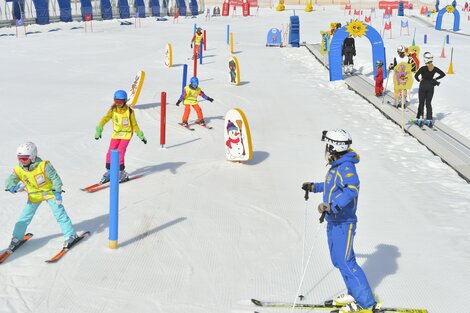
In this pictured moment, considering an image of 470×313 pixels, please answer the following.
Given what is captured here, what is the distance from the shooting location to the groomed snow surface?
5.29 meters

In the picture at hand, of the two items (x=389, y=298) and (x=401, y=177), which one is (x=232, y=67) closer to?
(x=401, y=177)

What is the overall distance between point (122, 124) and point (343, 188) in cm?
486

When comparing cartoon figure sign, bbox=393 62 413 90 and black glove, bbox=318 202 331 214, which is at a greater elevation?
cartoon figure sign, bbox=393 62 413 90

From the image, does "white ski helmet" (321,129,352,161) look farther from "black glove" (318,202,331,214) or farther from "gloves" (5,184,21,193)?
"gloves" (5,184,21,193)

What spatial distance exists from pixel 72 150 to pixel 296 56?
18.9 meters

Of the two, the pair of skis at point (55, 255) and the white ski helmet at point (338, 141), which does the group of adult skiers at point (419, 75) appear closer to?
the white ski helmet at point (338, 141)

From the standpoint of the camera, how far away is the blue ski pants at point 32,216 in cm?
581

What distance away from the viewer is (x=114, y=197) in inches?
229

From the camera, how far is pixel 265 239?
6508 millimetres

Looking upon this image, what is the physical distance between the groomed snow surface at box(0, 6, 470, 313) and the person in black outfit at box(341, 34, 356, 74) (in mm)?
4340

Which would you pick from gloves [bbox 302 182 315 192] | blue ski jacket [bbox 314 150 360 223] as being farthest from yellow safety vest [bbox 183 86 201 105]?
blue ski jacket [bbox 314 150 360 223]

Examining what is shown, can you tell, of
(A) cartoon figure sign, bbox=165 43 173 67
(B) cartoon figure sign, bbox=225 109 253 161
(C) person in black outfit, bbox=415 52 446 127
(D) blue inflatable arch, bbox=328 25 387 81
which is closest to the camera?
(B) cartoon figure sign, bbox=225 109 253 161

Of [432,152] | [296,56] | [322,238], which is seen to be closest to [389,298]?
[322,238]

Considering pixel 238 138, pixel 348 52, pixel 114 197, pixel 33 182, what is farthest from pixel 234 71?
pixel 33 182
